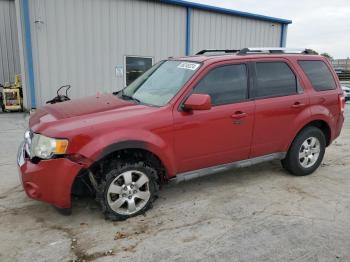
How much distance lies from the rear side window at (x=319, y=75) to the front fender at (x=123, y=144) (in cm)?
252

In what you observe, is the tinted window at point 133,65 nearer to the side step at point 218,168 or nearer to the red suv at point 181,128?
the red suv at point 181,128

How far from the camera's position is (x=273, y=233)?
3.39 meters

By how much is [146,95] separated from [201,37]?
32.3 ft

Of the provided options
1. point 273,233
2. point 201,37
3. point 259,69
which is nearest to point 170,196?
point 273,233

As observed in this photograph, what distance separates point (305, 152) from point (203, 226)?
7.55ft

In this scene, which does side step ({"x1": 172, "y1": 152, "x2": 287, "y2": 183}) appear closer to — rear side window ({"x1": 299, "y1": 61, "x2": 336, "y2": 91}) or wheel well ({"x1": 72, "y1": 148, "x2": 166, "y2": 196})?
wheel well ({"x1": 72, "y1": 148, "x2": 166, "y2": 196})

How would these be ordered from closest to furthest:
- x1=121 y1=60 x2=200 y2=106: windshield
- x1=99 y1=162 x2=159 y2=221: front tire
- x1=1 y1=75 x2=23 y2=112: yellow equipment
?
x1=99 y1=162 x2=159 y2=221: front tire, x1=121 y1=60 x2=200 y2=106: windshield, x1=1 y1=75 x2=23 y2=112: yellow equipment

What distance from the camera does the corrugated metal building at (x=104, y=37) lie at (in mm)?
10227

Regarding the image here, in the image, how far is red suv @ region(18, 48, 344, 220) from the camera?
3318mm

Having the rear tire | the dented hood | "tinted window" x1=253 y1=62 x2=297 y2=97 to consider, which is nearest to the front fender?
the dented hood

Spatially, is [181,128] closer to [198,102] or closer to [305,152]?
[198,102]

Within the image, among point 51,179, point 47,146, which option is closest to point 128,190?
point 51,179

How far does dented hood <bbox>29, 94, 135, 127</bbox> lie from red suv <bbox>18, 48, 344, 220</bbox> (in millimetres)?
14

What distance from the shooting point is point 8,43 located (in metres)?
12.8
